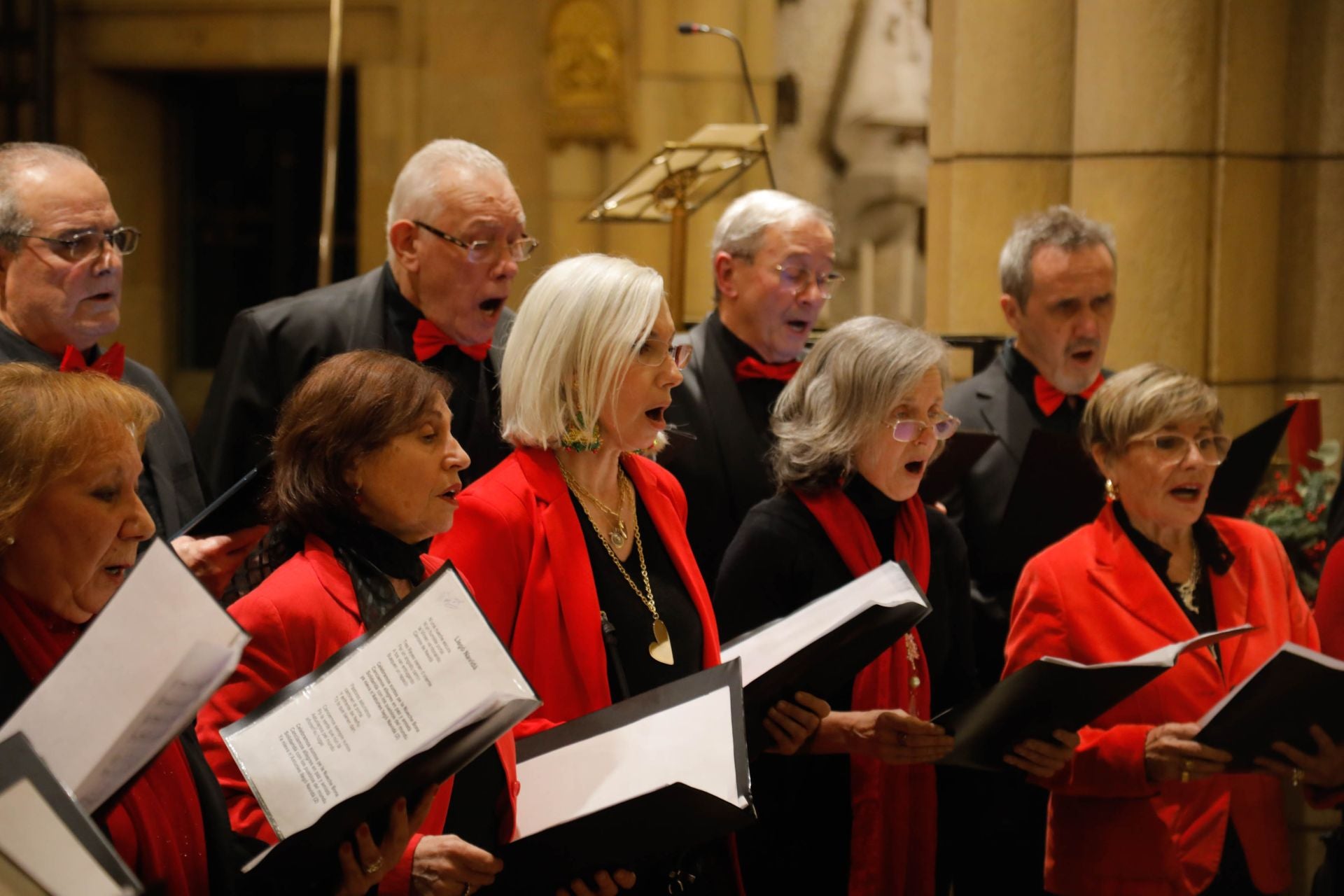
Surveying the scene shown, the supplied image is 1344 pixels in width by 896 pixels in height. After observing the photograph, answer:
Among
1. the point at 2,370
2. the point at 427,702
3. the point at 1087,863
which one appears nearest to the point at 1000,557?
the point at 1087,863

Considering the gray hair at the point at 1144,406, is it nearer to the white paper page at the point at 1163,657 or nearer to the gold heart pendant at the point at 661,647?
the white paper page at the point at 1163,657

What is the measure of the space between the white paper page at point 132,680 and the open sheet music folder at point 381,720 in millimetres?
249

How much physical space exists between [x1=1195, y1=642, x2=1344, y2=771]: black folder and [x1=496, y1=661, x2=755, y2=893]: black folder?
91cm

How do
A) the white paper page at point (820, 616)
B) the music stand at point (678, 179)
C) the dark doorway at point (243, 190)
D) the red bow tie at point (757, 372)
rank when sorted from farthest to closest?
1. the dark doorway at point (243, 190)
2. the music stand at point (678, 179)
3. the red bow tie at point (757, 372)
4. the white paper page at point (820, 616)

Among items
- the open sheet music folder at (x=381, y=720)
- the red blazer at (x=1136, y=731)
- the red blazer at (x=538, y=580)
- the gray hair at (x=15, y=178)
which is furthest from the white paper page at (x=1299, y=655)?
the gray hair at (x=15, y=178)

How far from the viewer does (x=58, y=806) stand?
1.41 m

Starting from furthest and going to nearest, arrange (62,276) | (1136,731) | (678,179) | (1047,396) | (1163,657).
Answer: (678,179) < (1047,396) < (62,276) < (1136,731) < (1163,657)

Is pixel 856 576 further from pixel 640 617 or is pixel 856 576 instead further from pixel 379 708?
pixel 379 708

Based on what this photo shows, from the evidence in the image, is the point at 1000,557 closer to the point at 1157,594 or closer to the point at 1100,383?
the point at 1157,594

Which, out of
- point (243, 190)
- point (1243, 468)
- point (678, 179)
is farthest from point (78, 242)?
point (243, 190)

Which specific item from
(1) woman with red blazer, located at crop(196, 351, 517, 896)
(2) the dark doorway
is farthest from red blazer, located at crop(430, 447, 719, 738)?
(2) the dark doorway

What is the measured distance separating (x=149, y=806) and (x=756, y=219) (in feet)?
8.10

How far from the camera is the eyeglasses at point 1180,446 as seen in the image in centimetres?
300

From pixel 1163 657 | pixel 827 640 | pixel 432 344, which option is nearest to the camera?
pixel 827 640
